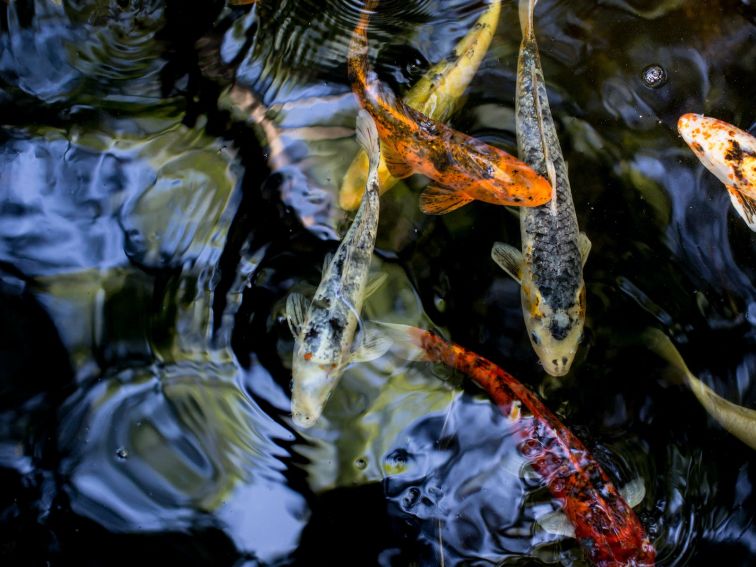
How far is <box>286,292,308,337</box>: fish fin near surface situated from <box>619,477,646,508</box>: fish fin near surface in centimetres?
188

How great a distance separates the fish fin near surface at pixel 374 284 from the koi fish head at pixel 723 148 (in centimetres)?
199

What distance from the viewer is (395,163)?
3936mm

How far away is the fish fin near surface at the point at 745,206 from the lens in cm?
389

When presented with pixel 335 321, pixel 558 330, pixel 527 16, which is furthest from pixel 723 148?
pixel 335 321

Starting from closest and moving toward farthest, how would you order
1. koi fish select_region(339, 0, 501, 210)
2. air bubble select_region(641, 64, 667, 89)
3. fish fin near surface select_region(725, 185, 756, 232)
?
fish fin near surface select_region(725, 185, 756, 232), koi fish select_region(339, 0, 501, 210), air bubble select_region(641, 64, 667, 89)

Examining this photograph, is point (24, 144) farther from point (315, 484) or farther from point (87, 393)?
point (315, 484)

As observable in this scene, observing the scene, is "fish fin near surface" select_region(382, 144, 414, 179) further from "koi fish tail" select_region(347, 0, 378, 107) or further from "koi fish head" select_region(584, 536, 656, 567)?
"koi fish head" select_region(584, 536, 656, 567)

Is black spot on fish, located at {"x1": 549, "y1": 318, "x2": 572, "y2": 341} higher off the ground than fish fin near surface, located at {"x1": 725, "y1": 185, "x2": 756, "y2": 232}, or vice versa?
fish fin near surface, located at {"x1": 725, "y1": 185, "x2": 756, "y2": 232}

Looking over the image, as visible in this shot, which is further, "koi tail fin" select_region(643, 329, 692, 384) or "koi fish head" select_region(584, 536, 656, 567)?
"koi tail fin" select_region(643, 329, 692, 384)

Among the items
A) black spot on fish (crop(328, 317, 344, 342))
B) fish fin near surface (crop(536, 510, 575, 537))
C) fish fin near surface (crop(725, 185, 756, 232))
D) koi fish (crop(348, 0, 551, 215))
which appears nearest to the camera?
fish fin near surface (crop(536, 510, 575, 537))

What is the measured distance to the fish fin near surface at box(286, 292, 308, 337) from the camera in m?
3.65

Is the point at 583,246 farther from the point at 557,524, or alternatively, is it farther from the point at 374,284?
the point at 557,524

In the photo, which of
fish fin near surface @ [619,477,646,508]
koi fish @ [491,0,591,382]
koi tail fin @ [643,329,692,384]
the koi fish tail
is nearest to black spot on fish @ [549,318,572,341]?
koi fish @ [491,0,591,382]

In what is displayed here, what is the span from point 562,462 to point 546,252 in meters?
1.10
